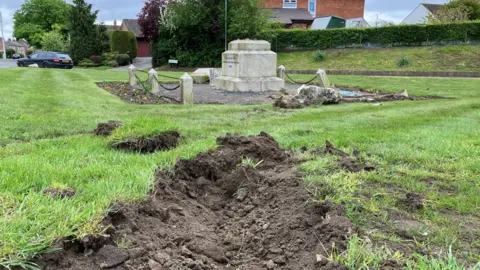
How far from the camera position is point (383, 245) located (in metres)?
2.22

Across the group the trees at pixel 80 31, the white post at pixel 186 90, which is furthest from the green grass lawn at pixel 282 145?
the trees at pixel 80 31

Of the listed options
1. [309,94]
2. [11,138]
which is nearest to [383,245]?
[11,138]

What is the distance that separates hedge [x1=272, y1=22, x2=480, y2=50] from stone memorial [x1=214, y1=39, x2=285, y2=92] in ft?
62.9

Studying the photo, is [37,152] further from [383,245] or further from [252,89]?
[252,89]

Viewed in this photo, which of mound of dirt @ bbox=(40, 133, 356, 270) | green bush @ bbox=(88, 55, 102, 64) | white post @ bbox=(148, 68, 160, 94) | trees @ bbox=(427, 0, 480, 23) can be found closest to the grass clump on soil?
mound of dirt @ bbox=(40, 133, 356, 270)

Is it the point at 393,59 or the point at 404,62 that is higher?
the point at 393,59

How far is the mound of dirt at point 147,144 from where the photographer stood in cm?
448

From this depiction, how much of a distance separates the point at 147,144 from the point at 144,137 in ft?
0.29

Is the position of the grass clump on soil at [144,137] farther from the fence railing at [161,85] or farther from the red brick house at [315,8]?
the red brick house at [315,8]

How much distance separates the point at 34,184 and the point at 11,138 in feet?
9.15

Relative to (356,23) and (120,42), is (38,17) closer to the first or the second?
(120,42)

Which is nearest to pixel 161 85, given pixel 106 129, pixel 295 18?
pixel 106 129

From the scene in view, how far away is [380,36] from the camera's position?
99.9 feet

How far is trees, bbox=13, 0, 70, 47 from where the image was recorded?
7350 centimetres
